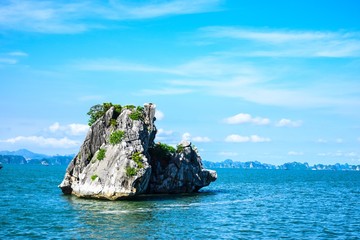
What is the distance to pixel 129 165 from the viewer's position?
68688 mm

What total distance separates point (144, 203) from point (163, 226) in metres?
18.9

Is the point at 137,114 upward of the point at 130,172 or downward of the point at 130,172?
upward

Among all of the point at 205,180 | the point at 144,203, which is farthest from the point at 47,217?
the point at 205,180

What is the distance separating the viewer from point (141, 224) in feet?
164

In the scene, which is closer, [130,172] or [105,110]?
[130,172]

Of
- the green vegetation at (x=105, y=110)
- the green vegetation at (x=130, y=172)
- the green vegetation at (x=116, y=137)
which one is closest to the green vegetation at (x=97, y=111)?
the green vegetation at (x=105, y=110)

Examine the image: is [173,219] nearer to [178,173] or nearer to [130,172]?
[130,172]

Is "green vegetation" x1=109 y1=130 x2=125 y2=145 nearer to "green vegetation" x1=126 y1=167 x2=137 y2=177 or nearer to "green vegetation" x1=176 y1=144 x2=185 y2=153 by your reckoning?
"green vegetation" x1=126 y1=167 x2=137 y2=177

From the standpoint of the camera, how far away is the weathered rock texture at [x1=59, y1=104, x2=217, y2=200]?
68812mm

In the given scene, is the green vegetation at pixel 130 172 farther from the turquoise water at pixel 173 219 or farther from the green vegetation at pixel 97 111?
the green vegetation at pixel 97 111

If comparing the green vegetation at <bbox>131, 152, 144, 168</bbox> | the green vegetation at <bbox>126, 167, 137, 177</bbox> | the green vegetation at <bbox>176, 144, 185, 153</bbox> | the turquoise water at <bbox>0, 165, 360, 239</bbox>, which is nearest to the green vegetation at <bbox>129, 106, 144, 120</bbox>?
the green vegetation at <bbox>131, 152, 144, 168</bbox>

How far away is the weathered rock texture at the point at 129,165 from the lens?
6881 centimetres

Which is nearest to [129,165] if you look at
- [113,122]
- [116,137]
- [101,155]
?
[116,137]

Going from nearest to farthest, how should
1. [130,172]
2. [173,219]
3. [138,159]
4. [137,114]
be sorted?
[173,219], [130,172], [138,159], [137,114]
